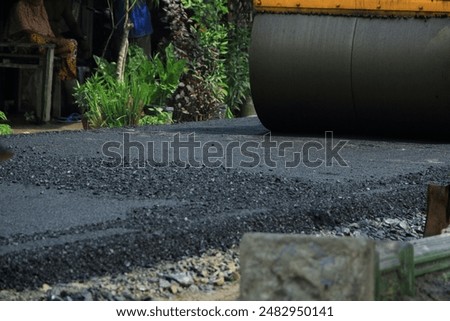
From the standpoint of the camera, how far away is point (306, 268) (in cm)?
330

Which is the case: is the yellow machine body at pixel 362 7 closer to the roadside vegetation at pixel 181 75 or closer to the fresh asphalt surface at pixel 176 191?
the fresh asphalt surface at pixel 176 191

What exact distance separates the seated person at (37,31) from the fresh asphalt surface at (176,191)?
261 cm

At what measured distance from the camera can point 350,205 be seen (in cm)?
609

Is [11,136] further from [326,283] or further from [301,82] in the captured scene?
A: [326,283]

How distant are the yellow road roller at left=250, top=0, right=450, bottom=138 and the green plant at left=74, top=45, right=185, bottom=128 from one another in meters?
2.08

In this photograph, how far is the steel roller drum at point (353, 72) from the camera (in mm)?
8758

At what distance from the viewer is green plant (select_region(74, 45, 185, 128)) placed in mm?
11011

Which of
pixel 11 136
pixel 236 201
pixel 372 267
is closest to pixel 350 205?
pixel 236 201

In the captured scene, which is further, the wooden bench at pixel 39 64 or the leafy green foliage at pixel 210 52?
the leafy green foliage at pixel 210 52

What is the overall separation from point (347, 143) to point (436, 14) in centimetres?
121

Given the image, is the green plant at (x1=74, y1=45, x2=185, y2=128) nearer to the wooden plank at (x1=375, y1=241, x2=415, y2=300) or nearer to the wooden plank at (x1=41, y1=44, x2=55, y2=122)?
the wooden plank at (x1=41, y1=44, x2=55, y2=122)
